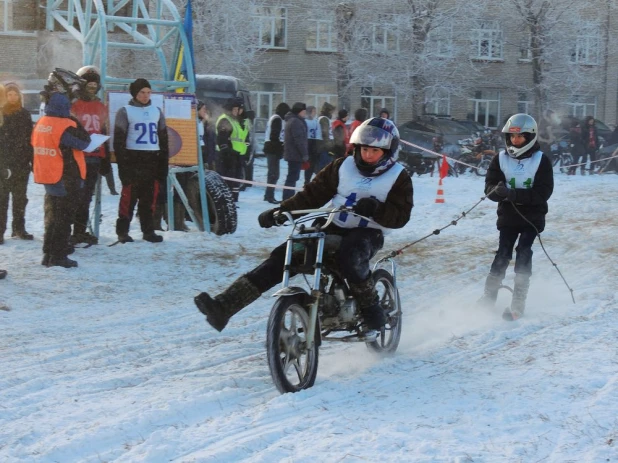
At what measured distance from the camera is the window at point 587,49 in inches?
1661

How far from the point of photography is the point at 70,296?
9.04 metres

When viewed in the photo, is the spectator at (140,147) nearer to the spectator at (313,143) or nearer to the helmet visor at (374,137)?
the helmet visor at (374,137)

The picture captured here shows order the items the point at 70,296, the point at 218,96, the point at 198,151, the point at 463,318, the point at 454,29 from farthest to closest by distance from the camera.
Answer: the point at 454,29
the point at 218,96
the point at 198,151
the point at 70,296
the point at 463,318

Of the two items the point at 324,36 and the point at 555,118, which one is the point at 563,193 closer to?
the point at 555,118

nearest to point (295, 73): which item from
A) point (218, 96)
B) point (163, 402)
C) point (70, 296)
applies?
point (218, 96)

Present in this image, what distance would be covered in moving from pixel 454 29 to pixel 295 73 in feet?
22.5

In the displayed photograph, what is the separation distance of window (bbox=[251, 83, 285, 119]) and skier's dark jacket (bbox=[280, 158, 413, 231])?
34758 mm

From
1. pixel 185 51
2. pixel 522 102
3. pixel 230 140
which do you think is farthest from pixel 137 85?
pixel 522 102

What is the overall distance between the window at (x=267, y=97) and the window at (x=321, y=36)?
219cm

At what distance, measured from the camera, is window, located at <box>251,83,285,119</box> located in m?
Result: 41.3

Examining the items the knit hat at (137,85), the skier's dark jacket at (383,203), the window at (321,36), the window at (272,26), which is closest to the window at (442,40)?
the window at (321,36)

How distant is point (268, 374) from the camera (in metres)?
6.30

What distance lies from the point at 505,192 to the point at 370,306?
2.25m

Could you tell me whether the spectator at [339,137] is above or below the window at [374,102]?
below
